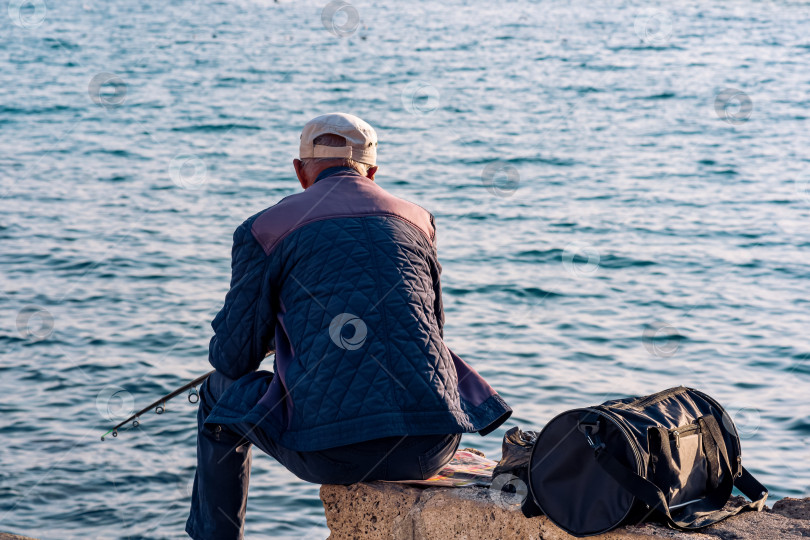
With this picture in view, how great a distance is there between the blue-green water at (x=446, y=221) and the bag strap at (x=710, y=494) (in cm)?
268

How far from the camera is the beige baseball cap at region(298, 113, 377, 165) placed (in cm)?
307

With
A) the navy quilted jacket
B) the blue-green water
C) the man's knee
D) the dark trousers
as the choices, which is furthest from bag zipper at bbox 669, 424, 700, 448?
the blue-green water

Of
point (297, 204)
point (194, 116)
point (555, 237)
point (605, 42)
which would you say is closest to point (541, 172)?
point (555, 237)

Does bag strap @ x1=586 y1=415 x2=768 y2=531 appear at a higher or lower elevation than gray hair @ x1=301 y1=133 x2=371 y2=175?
lower

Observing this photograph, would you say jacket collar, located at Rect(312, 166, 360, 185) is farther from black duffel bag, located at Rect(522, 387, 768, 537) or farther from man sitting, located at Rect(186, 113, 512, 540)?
black duffel bag, located at Rect(522, 387, 768, 537)

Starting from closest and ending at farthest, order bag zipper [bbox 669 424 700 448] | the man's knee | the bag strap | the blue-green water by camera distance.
A: the bag strap, bag zipper [bbox 669 424 700 448], the man's knee, the blue-green water

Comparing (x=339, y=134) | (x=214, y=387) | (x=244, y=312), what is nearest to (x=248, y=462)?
(x=214, y=387)

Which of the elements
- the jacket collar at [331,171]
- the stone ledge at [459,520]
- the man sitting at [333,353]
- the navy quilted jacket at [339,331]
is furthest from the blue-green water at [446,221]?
the jacket collar at [331,171]

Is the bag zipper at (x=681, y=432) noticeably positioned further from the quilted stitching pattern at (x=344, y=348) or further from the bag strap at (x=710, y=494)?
the quilted stitching pattern at (x=344, y=348)

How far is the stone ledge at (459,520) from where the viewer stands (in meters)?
2.64

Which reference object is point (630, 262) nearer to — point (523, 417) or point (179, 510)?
point (523, 417)

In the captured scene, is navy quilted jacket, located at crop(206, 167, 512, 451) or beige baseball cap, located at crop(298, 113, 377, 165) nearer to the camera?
navy quilted jacket, located at crop(206, 167, 512, 451)

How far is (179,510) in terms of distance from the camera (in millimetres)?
5348

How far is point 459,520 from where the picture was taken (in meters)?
2.92
